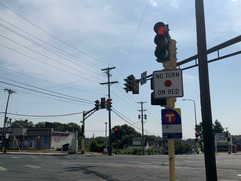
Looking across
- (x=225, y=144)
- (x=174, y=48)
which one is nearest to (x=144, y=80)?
(x=174, y=48)

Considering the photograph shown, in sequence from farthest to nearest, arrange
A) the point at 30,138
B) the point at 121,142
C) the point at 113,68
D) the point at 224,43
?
the point at 121,142, the point at 30,138, the point at 113,68, the point at 224,43

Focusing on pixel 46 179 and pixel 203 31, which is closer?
pixel 203 31

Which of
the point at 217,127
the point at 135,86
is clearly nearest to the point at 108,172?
the point at 135,86

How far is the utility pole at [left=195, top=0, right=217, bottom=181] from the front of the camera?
5486mm

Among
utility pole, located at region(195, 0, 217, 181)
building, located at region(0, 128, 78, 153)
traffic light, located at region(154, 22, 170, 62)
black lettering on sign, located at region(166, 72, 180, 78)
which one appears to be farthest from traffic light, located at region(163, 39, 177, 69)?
building, located at region(0, 128, 78, 153)

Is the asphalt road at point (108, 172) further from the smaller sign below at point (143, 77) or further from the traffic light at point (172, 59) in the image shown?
the traffic light at point (172, 59)

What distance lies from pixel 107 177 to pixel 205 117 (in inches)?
288

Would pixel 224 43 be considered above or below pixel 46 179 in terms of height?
above

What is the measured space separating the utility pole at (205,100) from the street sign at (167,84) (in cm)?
52

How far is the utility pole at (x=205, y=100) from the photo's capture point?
216 inches

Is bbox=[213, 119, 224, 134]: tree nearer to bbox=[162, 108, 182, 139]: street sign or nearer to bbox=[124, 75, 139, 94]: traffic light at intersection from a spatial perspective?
bbox=[124, 75, 139, 94]: traffic light at intersection

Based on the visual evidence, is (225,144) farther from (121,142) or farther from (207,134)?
(207,134)

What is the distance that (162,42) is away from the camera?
630 centimetres

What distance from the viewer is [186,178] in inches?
441
